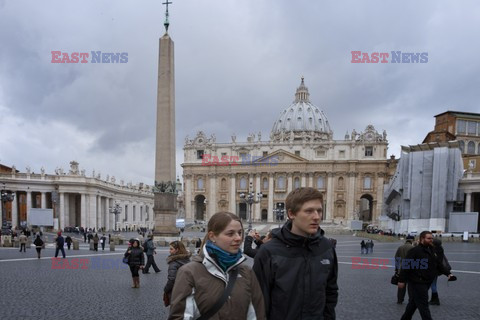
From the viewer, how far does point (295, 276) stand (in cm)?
261

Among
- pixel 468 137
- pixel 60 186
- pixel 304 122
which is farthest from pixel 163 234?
pixel 304 122

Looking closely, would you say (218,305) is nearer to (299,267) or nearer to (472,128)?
(299,267)

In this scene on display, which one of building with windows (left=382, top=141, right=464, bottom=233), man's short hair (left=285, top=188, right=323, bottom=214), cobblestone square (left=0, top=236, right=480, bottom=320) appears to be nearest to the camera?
man's short hair (left=285, top=188, right=323, bottom=214)

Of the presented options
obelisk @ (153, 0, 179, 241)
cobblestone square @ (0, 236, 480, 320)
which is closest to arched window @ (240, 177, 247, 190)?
obelisk @ (153, 0, 179, 241)

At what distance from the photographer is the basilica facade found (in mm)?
74188

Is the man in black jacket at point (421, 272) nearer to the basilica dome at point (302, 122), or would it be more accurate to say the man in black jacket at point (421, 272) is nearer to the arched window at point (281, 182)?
the arched window at point (281, 182)

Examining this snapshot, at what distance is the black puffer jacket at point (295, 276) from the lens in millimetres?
2607

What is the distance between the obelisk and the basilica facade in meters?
53.4

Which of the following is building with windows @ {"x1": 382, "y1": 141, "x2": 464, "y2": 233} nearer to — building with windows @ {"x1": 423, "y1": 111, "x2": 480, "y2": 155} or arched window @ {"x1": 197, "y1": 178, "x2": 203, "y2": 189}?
building with windows @ {"x1": 423, "y1": 111, "x2": 480, "y2": 155}

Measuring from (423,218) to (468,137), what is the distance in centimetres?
2020

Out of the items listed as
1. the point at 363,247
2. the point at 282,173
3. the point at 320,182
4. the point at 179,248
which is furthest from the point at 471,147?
the point at 179,248

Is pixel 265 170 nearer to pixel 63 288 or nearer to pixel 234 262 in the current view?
pixel 63 288

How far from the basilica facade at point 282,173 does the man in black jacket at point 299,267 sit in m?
70.2

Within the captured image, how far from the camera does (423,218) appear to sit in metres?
38.1
